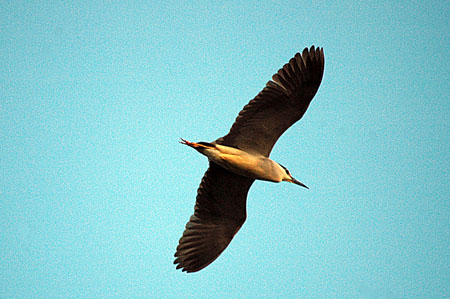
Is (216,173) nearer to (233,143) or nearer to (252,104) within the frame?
(233,143)

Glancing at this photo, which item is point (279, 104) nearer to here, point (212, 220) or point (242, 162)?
point (242, 162)

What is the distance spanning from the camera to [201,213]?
9820 millimetres

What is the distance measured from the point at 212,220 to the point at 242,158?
5.48 ft

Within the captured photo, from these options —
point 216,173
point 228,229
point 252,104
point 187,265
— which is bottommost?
point 187,265

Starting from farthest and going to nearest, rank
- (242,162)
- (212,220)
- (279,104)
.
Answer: (212,220) → (242,162) → (279,104)

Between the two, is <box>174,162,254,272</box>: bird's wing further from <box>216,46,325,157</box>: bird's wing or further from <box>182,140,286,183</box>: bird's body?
<box>216,46,325,157</box>: bird's wing

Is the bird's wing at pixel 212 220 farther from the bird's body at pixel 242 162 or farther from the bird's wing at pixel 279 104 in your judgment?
the bird's wing at pixel 279 104

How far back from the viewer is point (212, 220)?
987 cm

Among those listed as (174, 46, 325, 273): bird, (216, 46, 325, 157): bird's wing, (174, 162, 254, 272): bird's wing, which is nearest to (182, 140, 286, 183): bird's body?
(174, 46, 325, 273): bird

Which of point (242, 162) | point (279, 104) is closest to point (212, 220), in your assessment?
point (242, 162)

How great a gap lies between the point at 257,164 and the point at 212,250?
207 centimetres

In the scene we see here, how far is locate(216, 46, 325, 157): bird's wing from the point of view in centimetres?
839

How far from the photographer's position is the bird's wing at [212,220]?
954 cm

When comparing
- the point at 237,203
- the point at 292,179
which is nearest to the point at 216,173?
the point at 237,203
